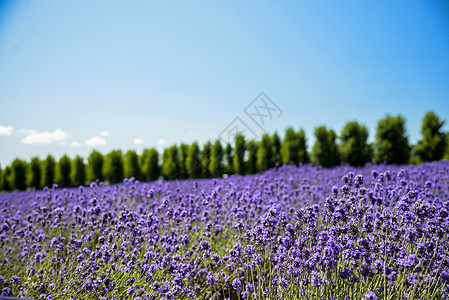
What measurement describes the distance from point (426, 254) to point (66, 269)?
303 centimetres

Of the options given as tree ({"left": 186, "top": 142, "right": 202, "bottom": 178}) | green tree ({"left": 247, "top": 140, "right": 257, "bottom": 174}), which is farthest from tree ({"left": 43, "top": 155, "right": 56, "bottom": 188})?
green tree ({"left": 247, "top": 140, "right": 257, "bottom": 174})

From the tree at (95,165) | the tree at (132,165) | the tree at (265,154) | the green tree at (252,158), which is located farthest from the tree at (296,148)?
the tree at (95,165)

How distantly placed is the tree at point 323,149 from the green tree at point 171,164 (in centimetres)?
687

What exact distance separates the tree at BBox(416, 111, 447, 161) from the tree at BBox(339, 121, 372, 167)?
241cm

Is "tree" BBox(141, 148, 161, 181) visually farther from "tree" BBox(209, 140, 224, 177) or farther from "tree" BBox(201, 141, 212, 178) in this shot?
"tree" BBox(209, 140, 224, 177)

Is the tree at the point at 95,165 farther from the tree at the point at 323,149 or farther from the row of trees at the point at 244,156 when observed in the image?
the tree at the point at 323,149

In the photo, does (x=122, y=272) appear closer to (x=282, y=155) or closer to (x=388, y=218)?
(x=388, y=218)

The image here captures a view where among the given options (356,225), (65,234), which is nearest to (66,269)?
(65,234)

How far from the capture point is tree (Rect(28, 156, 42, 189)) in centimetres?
1628

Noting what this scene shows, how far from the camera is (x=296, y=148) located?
1352 centimetres

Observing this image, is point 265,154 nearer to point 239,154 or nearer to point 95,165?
point 239,154

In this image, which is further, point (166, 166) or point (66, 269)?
point (166, 166)

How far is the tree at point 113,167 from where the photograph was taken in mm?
15375

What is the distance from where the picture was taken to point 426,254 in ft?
6.38
